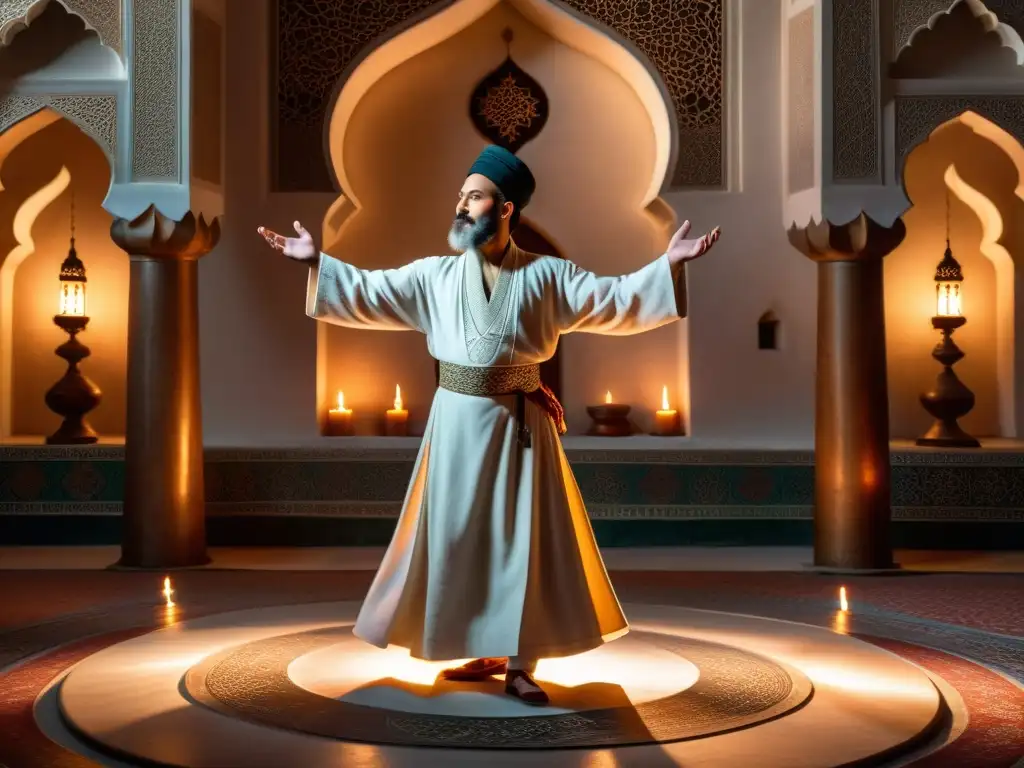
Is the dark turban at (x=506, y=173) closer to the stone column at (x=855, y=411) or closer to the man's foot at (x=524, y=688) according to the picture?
the man's foot at (x=524, y=688)

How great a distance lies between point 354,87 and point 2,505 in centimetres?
330

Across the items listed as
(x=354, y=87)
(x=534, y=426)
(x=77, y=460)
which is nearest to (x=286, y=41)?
(x=354, y=87)

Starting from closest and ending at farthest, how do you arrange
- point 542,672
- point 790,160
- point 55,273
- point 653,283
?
point 653,283, point 542,672, point 790,160, point 55,273

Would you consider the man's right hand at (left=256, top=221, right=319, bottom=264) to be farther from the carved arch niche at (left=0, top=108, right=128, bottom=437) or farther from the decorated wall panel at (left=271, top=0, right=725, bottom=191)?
the carved arch niche at (left=0, top=108, right=128, bottom=437)

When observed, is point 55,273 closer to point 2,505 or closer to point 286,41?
point 2,505

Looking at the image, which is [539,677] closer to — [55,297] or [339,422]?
[339,422]

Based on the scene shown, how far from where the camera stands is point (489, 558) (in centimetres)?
417

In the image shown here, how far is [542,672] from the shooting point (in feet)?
14.8

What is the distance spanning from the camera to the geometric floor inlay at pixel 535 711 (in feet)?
12.1

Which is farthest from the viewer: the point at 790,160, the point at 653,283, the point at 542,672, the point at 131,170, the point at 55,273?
the point at 55,273

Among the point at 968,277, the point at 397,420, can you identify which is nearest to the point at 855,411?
the point at 968,277

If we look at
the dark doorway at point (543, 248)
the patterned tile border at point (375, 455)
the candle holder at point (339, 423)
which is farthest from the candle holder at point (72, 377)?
the dark doorway at point (543, 248)

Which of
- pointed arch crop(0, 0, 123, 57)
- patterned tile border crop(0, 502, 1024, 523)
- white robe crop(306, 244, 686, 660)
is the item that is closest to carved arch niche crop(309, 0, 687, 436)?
patterned tile border crop(0, 502, 1024, 523)

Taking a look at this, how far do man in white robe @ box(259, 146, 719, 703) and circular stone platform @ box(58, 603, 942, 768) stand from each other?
20 centimetres
